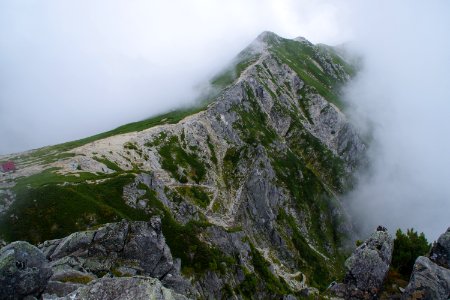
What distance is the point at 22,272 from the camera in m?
31.4

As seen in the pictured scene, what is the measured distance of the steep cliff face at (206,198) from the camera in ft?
251

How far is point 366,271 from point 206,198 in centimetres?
9232

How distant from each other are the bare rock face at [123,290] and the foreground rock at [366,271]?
23.1 m

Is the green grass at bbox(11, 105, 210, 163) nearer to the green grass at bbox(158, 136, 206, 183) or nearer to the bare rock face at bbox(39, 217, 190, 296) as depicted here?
the green grass at bbox(158, 136, 206, 183)

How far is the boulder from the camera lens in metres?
42.7

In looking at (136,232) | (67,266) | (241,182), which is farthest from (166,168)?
(67,266)

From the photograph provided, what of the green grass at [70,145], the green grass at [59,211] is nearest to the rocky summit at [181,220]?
the green grass at [59,211]

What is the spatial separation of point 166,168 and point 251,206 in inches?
1577

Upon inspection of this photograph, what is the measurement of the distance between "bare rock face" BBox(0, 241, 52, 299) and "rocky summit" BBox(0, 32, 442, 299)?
83 millimetres

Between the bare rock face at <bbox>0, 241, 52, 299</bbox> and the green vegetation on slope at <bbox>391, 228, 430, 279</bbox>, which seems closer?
the bare rock face at <bbox>0, 241, 52, 299</bbox>

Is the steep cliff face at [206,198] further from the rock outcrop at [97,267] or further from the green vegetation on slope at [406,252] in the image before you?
the green vegetation on slope at [406,252]

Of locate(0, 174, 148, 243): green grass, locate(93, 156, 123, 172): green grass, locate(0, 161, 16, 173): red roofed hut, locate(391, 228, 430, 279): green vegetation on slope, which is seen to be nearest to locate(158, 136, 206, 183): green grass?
locate(93, 156, 123, 172): green grass

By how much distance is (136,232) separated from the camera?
54.2m

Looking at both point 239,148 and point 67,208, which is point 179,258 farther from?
point 239,148
